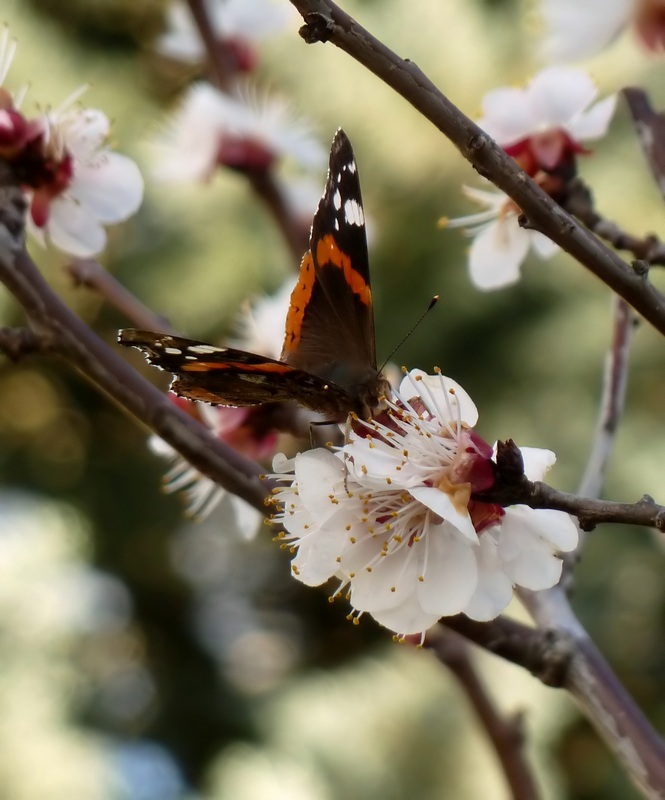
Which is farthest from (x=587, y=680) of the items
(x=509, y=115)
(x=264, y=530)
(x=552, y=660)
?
(x=264, y=530)

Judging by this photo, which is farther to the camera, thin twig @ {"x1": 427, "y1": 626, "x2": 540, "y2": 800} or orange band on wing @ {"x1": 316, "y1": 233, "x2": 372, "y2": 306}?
thin twig @ {"x1": 427, "y1": 626, "x2": 540, "y2": 800}

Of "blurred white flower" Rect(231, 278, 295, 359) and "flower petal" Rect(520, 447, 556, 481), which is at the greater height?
"blurred white flower" Rect(231, 278, 295, 359)

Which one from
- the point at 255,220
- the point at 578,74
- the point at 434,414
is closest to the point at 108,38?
the point at 255,220

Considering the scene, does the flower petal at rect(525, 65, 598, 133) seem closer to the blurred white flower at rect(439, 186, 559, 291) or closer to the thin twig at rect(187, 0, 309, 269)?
the blurred white flower at rect(439, 186, 559, 291)

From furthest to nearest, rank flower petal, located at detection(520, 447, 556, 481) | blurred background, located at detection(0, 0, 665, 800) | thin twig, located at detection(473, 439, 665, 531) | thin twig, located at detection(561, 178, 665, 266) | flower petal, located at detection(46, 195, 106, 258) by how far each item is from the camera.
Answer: blurred background, located at detection(0, 0, 665, 800) → flower petal, located at detection(46, 195, 106, 258) → thin twig, located at detection(561, 178, 665, 266) → flower petal, located at detection(520, 447, 556, 481) → thin twig, located at detection(473, 439, 665, 531)

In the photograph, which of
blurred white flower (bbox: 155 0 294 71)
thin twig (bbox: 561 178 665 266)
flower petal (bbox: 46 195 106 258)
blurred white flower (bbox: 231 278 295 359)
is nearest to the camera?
thin twig (bbox: 561 178 665 266)

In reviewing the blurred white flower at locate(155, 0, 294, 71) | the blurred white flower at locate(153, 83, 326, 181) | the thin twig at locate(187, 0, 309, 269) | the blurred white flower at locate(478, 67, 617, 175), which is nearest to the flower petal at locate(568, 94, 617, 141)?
the blurred white flower at locate(478, 67, 617, 175)

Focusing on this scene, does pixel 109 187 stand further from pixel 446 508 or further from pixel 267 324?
pixel 446 508
